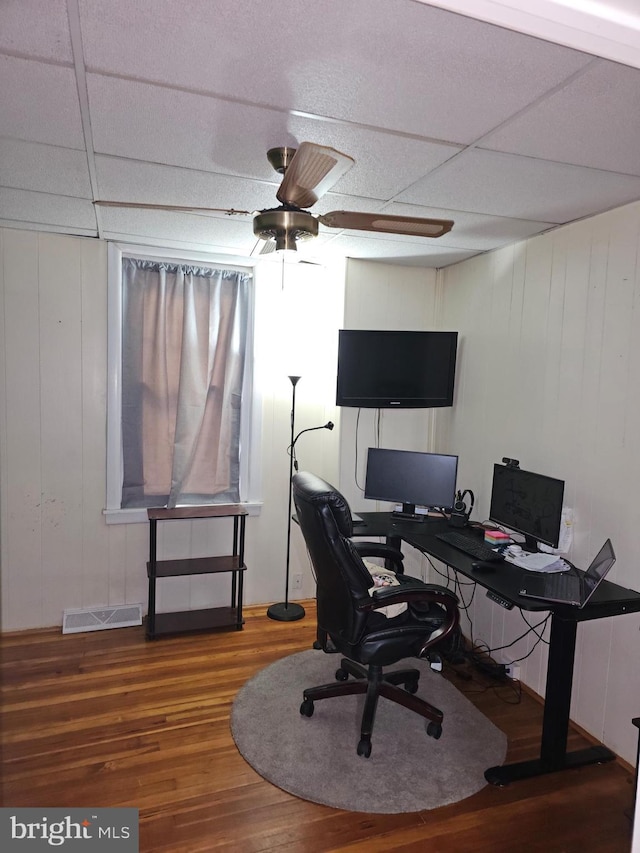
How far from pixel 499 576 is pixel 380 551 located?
0.75 m

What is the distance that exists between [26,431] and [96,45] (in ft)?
8.64

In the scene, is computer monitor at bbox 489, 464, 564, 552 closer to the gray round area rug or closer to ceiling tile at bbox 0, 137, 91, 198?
the gray round area rug

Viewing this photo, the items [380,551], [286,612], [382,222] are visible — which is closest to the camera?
[382,222]

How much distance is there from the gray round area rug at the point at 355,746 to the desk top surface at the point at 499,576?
781 mm

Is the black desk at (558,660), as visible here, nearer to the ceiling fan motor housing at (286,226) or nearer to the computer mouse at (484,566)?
the computer mouse at (484,566)

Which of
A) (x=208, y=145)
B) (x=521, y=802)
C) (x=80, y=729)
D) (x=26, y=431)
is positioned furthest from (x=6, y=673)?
(x=208, y=145)

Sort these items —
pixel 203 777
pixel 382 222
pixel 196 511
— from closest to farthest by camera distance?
pixel 382 222, pixel 203 777, pixel 196 511

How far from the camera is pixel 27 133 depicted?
204 cm

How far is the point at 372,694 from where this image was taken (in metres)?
2.64

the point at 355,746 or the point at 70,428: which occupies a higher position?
the point at 70,428

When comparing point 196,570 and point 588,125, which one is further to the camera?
point 196,570

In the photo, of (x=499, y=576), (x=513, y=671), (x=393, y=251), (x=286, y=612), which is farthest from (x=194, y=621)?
(x=393, y=251)

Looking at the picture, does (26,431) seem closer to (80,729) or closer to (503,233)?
(80,729)

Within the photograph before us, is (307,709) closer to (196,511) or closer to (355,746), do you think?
(355,746)
